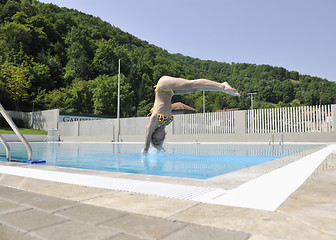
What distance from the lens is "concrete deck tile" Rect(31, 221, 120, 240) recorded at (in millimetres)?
1399

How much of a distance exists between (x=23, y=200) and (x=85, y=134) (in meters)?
24.8

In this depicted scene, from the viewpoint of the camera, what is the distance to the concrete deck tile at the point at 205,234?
4.43 feet

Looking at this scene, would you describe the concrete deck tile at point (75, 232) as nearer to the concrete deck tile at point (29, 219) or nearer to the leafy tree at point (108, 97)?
the concrete deck tile at point (29, 219)

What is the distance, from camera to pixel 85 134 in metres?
25.9

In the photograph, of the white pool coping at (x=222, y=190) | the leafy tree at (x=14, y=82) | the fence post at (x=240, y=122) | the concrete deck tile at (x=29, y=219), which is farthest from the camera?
the leafy tree at (x=14, y=82)

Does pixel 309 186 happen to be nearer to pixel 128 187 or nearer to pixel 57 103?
pixel 128 187

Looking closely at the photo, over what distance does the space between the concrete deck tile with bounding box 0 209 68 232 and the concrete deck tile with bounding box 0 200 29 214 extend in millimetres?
116

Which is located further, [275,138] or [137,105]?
[137,105]

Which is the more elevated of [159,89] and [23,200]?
[159,89]

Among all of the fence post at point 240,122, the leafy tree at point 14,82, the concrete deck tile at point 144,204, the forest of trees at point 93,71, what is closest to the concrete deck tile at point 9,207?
the concrete deck tile at point 144,204

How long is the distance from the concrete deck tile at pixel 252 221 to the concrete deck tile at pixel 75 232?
49 centimetres

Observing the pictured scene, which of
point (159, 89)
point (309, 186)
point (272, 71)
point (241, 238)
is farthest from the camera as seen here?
point (272, 71)

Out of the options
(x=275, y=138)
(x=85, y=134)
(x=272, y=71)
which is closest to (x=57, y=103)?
(x=85, y=134)

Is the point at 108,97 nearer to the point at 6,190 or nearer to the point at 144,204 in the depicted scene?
the point at 6,190
